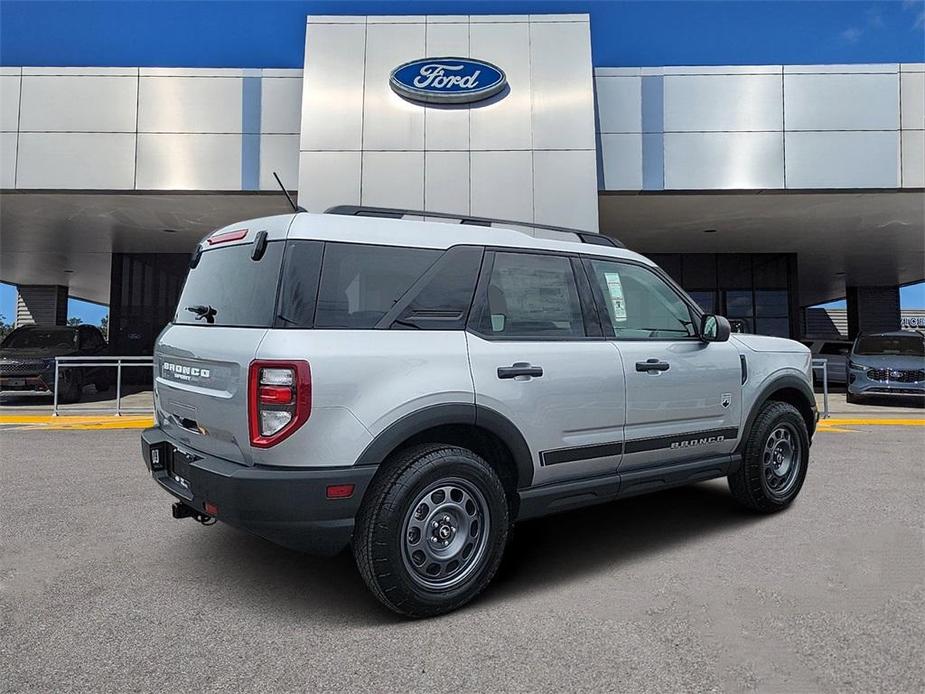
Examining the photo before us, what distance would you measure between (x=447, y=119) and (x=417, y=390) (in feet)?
29.6

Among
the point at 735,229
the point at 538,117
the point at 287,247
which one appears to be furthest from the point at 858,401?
the point at 287,247

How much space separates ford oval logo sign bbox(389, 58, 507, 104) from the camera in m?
10.8

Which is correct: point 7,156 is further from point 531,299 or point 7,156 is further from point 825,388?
point 825,388

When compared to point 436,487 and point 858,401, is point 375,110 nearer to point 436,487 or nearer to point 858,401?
point 436,487

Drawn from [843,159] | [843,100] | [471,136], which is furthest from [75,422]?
[843,100]

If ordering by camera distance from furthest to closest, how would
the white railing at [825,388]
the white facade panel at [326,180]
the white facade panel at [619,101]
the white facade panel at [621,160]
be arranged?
the white facade panel at [621,160]
the white facade panel at [619,101]
the white facade panel at [326,180]
the white railing at [825,388]

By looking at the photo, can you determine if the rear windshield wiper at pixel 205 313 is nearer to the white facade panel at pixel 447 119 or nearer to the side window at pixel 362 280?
the side window at pixel 362 280

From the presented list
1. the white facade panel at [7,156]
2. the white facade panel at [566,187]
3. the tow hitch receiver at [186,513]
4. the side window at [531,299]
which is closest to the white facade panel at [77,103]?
the white facade panel at [7,156]

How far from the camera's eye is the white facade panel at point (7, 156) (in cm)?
1195

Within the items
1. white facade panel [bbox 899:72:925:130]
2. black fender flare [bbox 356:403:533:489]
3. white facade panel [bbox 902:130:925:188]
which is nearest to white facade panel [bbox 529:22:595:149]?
white facade panel [bbox 899:72:925:130]

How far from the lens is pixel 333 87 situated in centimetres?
1099

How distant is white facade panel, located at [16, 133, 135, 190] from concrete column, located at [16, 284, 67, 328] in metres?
19.5

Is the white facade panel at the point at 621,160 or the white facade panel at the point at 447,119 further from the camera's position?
the white facade panel at the point at 621,160

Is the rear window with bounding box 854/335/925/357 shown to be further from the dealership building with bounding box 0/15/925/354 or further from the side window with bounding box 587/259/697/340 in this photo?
the side window with bounding box 587/259/697/340
